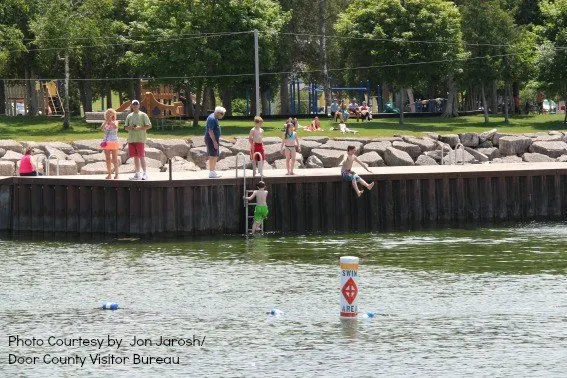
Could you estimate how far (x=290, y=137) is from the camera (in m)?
43.5

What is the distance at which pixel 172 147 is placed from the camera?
60.6 metres

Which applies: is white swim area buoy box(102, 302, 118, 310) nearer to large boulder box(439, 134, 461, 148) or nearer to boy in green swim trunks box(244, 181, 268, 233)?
boy in green swim trunks box(244, 181, 268, 233)

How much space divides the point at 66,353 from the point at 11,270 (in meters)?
10.3

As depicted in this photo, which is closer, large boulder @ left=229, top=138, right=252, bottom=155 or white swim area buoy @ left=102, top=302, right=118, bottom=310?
white swim area buoy @ left=102, top=302, right=118, bottom=310

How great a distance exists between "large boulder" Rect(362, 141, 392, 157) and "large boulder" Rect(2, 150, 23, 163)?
1482cm

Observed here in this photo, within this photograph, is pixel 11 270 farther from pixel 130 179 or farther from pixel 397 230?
pixel 397 230

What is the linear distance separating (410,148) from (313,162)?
6.12 metres

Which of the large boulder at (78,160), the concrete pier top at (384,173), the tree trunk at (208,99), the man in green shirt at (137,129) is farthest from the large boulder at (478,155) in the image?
→ the man in green shirt at (137,129)

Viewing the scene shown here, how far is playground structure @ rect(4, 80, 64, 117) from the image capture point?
259ft

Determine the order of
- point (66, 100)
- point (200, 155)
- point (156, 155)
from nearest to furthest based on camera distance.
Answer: point (156, 155), point (200, 155), point (66, 100)

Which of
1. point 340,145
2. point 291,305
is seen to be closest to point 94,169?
point 340,145

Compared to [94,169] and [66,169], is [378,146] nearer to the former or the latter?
[94,169]

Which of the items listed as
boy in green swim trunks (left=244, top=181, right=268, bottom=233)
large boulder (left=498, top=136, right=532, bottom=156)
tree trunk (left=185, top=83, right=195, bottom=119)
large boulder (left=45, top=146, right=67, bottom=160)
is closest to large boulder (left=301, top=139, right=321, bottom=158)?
large boulder (left=498, top=136, right=532, bottom=156)

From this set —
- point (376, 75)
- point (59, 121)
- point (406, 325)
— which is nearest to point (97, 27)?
point (59, 121)
